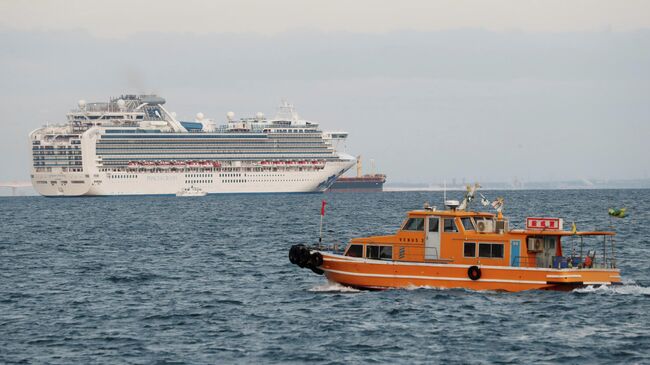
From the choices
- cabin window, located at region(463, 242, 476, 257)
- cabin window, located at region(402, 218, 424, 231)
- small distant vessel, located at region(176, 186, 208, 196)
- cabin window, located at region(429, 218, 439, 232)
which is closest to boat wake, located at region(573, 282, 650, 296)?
cabin window, located at region(463, 242, 476, 257)

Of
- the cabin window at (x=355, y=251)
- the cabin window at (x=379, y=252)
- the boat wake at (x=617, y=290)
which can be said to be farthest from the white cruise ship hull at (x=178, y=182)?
the boat wake at (x=617, y=290)

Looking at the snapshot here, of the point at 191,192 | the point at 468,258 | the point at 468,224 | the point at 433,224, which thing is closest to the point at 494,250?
→ the point at 468,258

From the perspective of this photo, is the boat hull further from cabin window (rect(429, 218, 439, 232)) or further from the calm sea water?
cabin window (rect(429, 218, 439, 232))

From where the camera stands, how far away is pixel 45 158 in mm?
181125

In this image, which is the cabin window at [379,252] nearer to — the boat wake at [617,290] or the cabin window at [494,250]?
the cabin window at [494,250]

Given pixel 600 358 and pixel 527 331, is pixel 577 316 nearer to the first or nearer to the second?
pixel 527 331

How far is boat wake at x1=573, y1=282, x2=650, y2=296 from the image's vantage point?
1383 inches

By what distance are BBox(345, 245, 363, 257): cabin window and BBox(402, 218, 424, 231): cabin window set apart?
1.71 m

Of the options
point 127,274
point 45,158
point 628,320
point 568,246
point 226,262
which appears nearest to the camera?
point 628,320

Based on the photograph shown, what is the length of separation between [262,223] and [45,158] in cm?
10309

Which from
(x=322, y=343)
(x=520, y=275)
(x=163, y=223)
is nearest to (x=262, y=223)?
(x=163, y=223)

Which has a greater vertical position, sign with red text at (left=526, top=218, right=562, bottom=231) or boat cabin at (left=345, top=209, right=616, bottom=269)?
sign with red text at (left=526, top=218, right=562, bottom=231)

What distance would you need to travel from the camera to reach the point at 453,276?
116ft

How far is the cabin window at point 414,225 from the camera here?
119 ft
